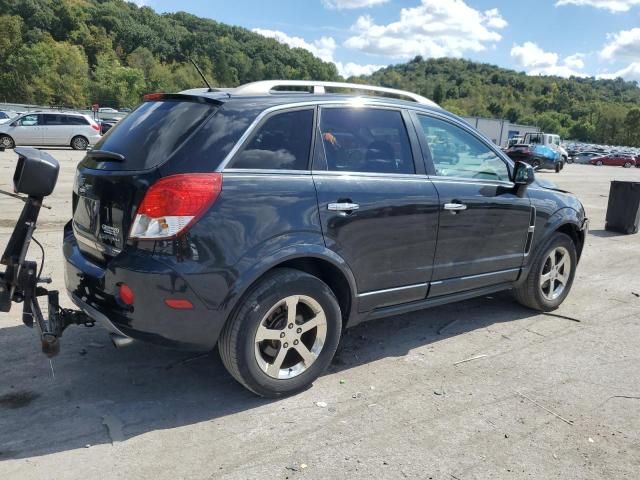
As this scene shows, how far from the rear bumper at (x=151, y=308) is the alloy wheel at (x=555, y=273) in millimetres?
3367

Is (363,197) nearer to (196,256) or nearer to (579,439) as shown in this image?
(196,256)

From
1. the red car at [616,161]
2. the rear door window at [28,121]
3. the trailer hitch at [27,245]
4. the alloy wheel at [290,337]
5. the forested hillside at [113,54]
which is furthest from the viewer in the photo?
the forested hillside at [113,54]

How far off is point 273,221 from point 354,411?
1232 mm

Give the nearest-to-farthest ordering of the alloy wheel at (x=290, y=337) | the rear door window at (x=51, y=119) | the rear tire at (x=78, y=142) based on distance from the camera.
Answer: the alloy wheel at (x=290, y=337), the rear door window at (x=51, y=119), the rear tire at (x=78, y=142)

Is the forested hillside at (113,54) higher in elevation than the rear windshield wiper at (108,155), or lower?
higher

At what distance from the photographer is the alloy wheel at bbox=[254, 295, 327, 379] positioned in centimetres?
330

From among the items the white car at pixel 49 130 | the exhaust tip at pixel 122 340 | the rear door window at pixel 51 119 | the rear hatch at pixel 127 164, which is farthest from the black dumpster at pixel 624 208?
the rear door window at pixel 51 119

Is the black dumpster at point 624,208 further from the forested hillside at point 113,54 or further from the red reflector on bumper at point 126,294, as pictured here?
the forested hillside at point 113,54

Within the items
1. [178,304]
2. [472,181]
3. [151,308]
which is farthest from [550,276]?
[151,308]

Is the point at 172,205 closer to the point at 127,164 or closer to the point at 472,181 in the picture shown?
the point at 127,164

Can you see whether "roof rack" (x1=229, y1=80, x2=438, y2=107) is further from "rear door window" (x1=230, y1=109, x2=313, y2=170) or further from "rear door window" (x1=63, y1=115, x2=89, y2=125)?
"rear door window" (x1=63, y1=115, x2=89, y2=125)

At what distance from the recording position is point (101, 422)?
10.1 feet

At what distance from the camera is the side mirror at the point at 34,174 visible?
300 cm

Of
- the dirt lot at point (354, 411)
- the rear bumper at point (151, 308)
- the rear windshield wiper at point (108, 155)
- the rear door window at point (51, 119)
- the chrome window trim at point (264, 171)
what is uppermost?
the rear door window at point (51, 119)
